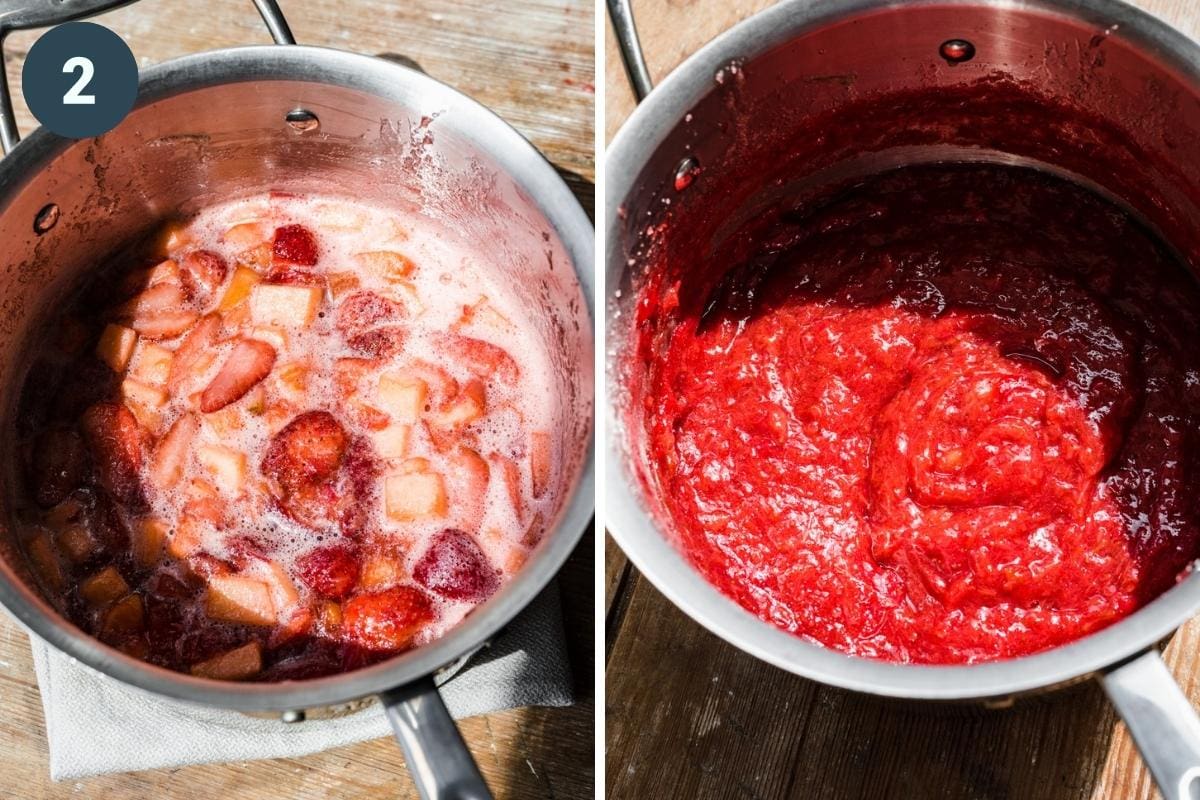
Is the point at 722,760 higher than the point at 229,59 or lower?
lower

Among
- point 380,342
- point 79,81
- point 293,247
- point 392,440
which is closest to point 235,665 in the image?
point 392,440

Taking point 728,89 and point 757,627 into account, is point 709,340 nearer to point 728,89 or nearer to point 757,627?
point 728,89

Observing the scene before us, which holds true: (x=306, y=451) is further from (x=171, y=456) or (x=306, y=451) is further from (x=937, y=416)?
(x=937, y=416)

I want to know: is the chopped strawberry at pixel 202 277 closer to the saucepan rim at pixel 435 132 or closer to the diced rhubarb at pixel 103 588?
the saucepan rim at pixel 435 132

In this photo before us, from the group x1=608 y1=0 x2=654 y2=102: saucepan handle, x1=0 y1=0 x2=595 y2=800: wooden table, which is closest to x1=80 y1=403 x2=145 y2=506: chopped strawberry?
x1=0 y1=0 x2=595 y2=800: wooden table

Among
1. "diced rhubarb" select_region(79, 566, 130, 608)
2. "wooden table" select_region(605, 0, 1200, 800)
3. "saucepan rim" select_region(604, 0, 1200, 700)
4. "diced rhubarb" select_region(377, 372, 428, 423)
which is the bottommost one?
"wooden table" select_region(605, 0, 1200, 800)

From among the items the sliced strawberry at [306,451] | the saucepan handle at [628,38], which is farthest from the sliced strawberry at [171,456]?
the saucepan handle at [628,38]

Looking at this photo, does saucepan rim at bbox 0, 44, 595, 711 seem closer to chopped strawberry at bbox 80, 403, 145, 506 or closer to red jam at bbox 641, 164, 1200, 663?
red jam at bbox 641, 164, 1200, 663

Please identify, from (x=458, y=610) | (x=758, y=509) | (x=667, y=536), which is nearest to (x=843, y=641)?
(x=758, y=509)
